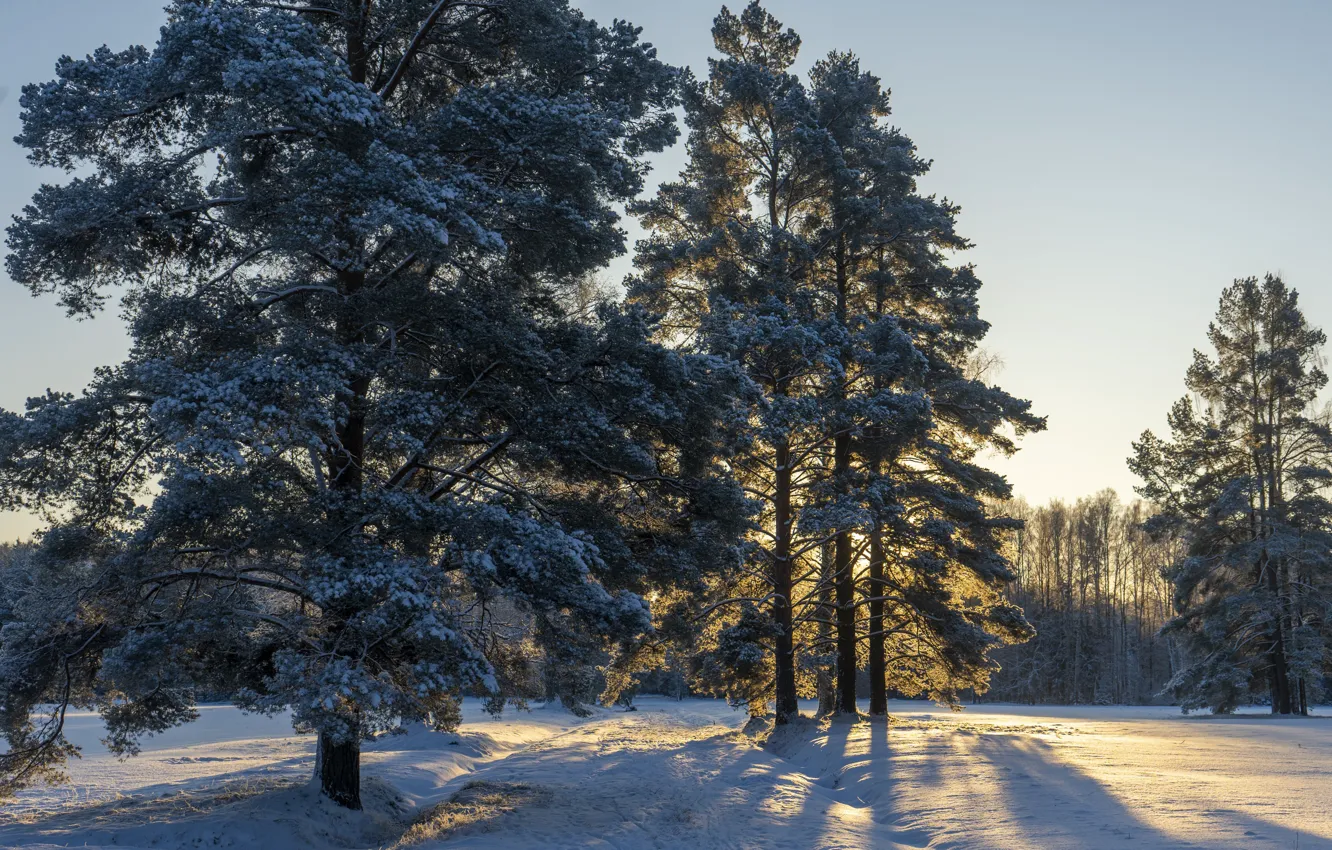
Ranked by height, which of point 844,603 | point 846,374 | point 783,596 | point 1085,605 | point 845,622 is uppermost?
point 846,374

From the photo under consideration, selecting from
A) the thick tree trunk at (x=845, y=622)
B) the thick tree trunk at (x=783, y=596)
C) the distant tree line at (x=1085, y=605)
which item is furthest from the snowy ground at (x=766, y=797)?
the distant tree line at (x=1085, y=605)

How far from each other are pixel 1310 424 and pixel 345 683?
36.1m

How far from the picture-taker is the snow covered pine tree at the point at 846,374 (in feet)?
69.0

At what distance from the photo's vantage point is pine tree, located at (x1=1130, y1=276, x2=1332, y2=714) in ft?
102

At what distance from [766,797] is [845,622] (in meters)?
11.1

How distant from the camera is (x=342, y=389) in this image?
9422mm

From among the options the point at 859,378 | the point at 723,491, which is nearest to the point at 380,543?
the point at 723,491

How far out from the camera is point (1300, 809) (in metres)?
10.6

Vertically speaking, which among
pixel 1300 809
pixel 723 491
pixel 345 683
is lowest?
pixel 1300 809

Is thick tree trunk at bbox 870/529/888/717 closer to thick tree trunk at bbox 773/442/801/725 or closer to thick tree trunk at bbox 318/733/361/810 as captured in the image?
thick tree trunk at bbox 773/442/801/725

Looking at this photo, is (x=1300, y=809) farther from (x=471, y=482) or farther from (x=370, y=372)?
(x=370, y=372)

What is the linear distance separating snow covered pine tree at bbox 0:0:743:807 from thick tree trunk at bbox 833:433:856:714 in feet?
38.0

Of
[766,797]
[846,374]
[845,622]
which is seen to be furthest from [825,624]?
[766,797]

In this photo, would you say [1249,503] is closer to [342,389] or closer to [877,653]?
[877,653]
